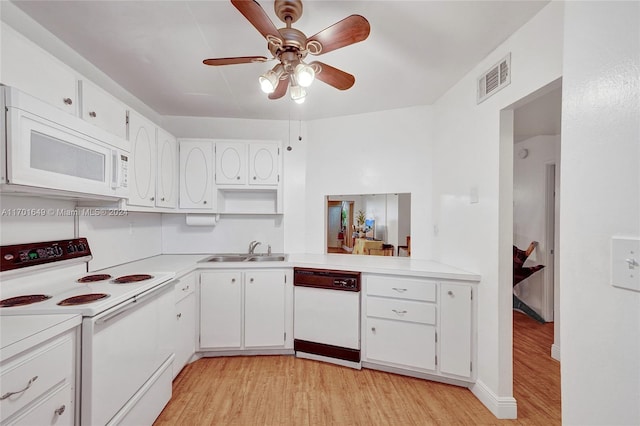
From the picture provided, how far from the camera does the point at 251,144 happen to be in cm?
297

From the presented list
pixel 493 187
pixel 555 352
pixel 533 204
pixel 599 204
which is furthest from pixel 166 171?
pixel 533 204

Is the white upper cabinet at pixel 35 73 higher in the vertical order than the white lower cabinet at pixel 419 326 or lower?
higher

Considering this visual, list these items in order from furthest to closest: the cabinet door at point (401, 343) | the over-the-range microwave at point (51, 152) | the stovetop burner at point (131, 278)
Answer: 1. the cabinet door at point (401, 343)
2. the stovetop burner at point (131, 278)
3. the over-the-range microwave at point (51, 152)

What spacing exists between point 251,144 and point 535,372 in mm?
3382

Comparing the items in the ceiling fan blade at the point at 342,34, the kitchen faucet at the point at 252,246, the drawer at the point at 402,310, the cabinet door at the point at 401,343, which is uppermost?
the ceiling fan blade at the point at 342,34

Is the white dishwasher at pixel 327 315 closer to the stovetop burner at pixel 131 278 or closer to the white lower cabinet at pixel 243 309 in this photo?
the white lower cabinet at pixel 243 309

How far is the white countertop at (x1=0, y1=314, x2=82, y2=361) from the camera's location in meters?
0.95

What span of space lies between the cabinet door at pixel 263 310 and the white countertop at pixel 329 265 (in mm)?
133

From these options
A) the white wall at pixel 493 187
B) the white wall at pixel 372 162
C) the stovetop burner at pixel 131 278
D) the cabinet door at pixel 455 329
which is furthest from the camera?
the white wall at pixel 372 162

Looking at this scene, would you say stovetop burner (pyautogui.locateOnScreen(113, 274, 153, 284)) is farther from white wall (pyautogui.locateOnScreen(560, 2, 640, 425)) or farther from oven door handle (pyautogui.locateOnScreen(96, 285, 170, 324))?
white wall (pyautogui.locateOnScreen(560, 2, 640, 425))

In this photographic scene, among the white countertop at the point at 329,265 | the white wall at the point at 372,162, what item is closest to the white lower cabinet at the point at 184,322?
the white countertop at the point at 329,265

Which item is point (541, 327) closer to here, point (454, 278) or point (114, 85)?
point (454, 278)

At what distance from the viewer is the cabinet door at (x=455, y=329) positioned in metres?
2.10

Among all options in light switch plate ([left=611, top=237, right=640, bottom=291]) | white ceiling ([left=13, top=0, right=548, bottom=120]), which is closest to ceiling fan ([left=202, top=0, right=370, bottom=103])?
white ceiling ([left=13, top=0, right=548, bottom=120])
